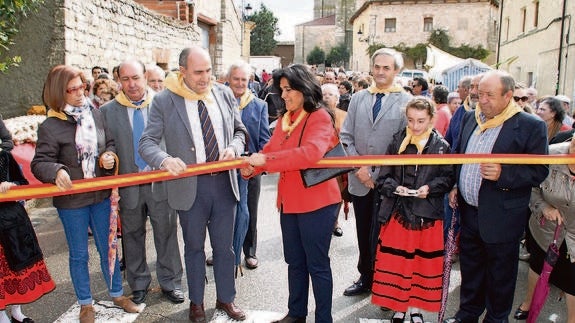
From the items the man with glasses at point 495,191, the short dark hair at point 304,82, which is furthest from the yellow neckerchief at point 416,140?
the short dark hair at point 304,82

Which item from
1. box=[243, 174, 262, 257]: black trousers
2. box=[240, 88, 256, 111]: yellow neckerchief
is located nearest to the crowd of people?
box=[240, 88, 256, 111]: yellow neckerchief

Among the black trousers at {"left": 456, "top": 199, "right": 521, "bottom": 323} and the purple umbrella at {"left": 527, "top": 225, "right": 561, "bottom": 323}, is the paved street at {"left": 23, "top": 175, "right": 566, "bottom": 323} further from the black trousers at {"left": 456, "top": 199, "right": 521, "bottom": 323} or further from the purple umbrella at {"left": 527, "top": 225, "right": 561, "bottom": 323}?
the purple umbrella at {"left": 527, "top": 225, "right": 561, "bottom": 323}

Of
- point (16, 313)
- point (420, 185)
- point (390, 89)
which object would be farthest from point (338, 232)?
point (16, 313)

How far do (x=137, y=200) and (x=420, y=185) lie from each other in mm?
2333

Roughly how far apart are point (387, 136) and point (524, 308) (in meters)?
1.84

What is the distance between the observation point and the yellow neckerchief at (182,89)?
3.56 meters

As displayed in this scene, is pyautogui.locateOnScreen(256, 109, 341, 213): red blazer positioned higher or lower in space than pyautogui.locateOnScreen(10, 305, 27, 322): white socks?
higher

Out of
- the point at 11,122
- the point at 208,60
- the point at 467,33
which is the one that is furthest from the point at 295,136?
the point at 467,33

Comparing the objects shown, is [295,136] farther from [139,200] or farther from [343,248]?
[343,248]

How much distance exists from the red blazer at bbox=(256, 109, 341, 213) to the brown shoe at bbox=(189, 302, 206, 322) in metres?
1.11

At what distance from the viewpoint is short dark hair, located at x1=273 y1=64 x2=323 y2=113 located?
10.5 feet

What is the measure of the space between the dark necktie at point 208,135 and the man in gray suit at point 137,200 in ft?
2.29

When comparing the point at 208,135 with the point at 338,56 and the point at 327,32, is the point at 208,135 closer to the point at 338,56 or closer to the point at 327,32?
the point at 338,56

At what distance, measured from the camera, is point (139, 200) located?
13.4ft
